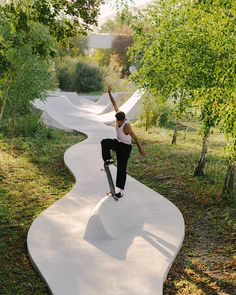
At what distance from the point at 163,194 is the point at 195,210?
111cm

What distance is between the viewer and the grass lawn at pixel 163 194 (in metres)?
6.14

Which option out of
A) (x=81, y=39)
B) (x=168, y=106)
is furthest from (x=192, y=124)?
(x=81, y=39)

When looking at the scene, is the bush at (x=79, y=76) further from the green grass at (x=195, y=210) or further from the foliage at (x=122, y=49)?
the green grass at (x=195, y=210)

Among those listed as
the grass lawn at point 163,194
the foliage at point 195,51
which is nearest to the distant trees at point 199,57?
the foliage at point 195,51

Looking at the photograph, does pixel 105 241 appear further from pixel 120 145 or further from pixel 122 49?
pixel 122 49

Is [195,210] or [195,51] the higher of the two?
[195,51]

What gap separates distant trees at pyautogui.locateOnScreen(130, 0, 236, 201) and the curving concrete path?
1.75 metres

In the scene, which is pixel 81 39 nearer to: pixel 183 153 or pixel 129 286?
pixel 183 153

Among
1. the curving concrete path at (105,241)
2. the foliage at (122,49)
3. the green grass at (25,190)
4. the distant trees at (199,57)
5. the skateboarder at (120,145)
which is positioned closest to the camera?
the curving concrete path at (105,241)

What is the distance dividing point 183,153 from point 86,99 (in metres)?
20.5

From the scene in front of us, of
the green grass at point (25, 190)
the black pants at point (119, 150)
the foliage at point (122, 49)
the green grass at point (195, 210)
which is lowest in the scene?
the green grass at point (25, 190)

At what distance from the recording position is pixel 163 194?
990 cm

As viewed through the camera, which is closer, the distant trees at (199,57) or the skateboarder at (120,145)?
the distant trees at (199,57)

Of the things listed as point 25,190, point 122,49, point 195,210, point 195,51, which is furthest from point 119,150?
point 122,49
